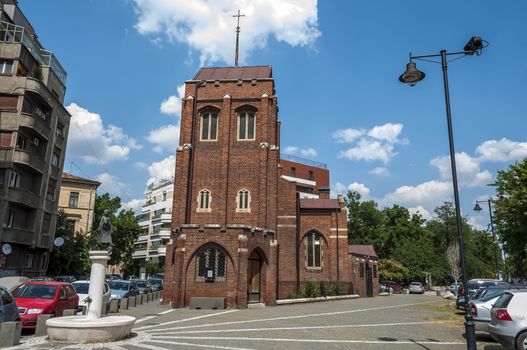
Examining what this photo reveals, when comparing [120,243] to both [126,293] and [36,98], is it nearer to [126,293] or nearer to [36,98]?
[36,98]

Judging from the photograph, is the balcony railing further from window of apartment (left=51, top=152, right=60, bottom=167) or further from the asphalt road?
the asphalt road

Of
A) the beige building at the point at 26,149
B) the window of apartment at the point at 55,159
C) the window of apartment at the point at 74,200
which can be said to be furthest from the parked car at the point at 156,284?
the window of apartment at the point at 55,159

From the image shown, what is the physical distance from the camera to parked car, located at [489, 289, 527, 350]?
972 centimetres

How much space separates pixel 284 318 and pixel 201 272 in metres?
7.47

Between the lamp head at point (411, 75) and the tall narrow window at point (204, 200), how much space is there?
19.8 m

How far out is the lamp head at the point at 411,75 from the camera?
33.7 ft

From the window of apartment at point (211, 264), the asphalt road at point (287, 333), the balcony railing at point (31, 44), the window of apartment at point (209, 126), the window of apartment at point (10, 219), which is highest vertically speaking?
the balcony railing at point (31, 44)

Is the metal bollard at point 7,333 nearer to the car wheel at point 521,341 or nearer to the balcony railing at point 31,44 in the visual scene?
the car wheel at point 521,341

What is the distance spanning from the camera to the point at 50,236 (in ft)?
117

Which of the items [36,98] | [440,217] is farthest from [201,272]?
[440,217]

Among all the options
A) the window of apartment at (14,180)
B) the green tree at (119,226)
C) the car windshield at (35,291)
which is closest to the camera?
the car windshield at (35,291)

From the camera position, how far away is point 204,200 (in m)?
28.6

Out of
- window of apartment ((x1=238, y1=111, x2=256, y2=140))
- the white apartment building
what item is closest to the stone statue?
window of apartment ((x1=238, y1=111, x2=256, y2=140))

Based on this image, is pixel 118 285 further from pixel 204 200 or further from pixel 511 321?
pixel 511 321
